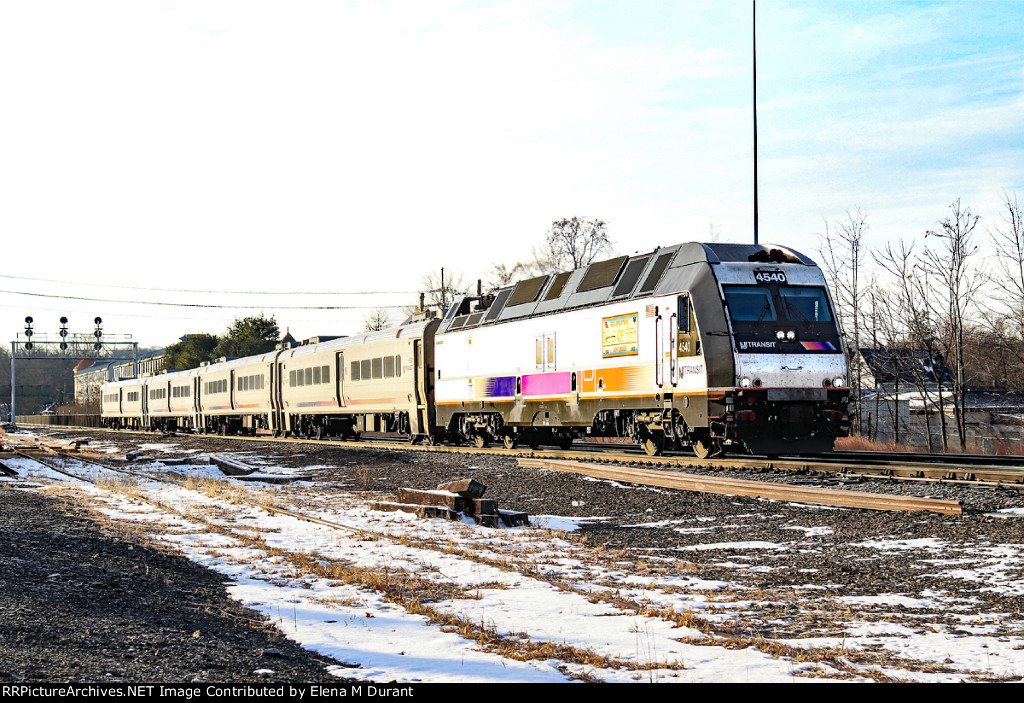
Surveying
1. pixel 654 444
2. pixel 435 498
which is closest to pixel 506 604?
pixel 435 498

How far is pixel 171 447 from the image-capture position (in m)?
35.9

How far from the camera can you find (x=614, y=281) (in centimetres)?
1906

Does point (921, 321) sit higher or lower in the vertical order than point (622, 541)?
higher

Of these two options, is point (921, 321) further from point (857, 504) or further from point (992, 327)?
point (857, 504)

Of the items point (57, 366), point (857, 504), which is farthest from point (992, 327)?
point (57, 366)

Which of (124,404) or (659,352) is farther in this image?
(124,404)

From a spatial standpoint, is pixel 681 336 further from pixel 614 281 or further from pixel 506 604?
pixel 506 604

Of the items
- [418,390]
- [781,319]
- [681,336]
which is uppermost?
[781,319]

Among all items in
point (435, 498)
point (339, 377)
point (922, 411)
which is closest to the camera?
point (435, 498)

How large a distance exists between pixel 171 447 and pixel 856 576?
32250mm

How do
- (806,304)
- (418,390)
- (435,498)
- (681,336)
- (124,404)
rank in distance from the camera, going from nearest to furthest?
(435,498)
(681,336)
(806,304)
(418,390)
(124,404)

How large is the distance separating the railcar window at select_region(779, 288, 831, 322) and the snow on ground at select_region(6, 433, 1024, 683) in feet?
22.0

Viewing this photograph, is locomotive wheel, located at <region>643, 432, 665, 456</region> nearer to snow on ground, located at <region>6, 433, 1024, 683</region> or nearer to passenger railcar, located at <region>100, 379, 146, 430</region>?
snow on ground, located at <region>6, 433, 1024, 683</region>

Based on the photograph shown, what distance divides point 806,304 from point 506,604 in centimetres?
1121
